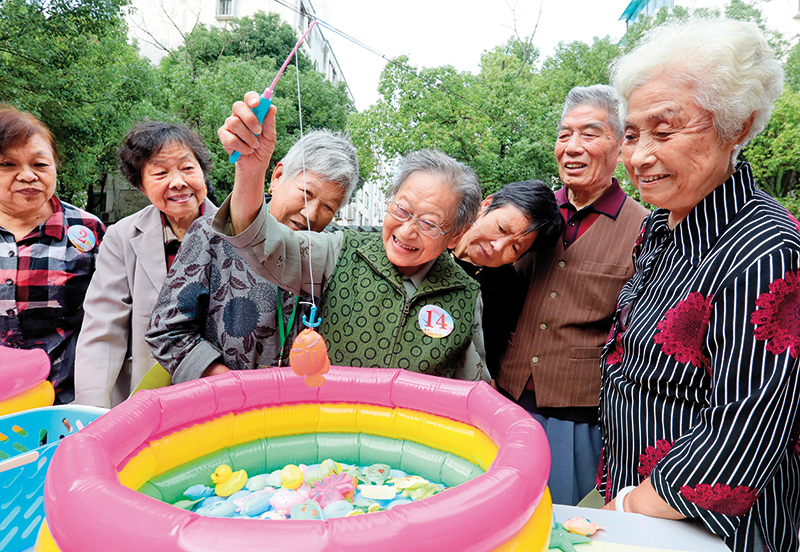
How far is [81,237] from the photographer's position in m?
2.38

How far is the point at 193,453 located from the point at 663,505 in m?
1.29

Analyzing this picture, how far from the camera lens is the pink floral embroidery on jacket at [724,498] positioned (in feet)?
3.65

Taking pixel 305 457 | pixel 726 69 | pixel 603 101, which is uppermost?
pixel 603 101

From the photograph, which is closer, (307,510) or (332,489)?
(307,510)

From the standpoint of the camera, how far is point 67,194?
461 inches

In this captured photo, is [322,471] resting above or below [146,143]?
below

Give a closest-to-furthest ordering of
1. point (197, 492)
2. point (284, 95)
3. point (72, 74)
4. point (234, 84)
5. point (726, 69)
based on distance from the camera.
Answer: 1. point (726, 69)
2. point (197, 492)
3. point (72, 74)
4. point (234, 84)
5. point (284, 95)

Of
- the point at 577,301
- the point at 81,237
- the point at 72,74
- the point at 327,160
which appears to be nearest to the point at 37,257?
the point at 81,237

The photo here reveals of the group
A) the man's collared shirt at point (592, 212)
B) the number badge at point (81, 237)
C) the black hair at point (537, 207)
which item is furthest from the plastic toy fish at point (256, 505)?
the number badge at point (81, 237)

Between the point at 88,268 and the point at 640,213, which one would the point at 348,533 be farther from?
the point at 88,268

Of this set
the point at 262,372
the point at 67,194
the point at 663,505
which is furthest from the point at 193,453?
the point at 67,194

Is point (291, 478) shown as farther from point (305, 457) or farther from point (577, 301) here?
point (577, 301)

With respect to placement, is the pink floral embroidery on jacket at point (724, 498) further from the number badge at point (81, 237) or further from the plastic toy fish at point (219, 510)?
the number badge at point (81, 237)

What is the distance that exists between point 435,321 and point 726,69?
1.10 m
